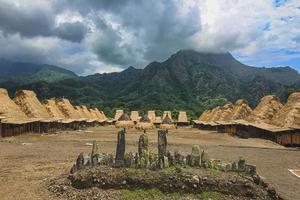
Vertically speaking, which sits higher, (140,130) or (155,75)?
(155,75)

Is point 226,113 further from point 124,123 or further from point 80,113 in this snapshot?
point 80,113

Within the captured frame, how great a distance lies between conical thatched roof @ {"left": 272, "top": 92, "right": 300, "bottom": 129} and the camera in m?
33.6

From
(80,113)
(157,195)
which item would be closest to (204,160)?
(157,195)

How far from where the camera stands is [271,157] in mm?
22359

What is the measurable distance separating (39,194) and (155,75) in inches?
6669

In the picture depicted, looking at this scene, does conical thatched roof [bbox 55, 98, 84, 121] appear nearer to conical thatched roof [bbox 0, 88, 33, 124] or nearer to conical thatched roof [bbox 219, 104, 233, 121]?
conical thatched roof [bbox 0, 88, 33, 124]

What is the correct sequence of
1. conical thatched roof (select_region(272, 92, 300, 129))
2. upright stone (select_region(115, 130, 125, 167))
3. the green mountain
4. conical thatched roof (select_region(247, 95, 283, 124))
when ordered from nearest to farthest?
upright stone (select_region(115, 130, 125, 167)), conical thatched roof (select_region(272, 92, 300, 129)), conical thatched roof (select_region(247, 95, 283, 124)), the green mountain

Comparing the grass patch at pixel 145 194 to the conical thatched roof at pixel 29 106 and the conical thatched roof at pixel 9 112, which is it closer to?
the conical thatched roof at pixel 9 112

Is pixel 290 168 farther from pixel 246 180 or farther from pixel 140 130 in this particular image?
pixel 140 130

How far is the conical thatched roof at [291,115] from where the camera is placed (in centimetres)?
3364

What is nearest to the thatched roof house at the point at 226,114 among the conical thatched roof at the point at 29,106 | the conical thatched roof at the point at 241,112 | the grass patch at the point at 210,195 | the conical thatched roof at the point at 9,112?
the conical thatched roof at the point at 241,112

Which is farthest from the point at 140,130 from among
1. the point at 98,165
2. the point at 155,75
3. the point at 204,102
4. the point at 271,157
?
the point at 155,75

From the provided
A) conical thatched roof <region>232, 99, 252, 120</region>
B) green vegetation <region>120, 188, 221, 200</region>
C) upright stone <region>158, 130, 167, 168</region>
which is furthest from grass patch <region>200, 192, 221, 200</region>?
conical thatched roof <region>232, 99, 252, 120</region>

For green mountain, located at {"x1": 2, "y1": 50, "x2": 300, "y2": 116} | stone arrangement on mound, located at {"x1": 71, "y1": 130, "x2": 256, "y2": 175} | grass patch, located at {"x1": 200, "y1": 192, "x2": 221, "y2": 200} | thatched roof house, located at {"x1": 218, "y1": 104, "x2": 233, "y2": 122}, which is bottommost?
grass patch, located at {"x1": 200, "y1": 192, "x2": 221, "y2": 200}
